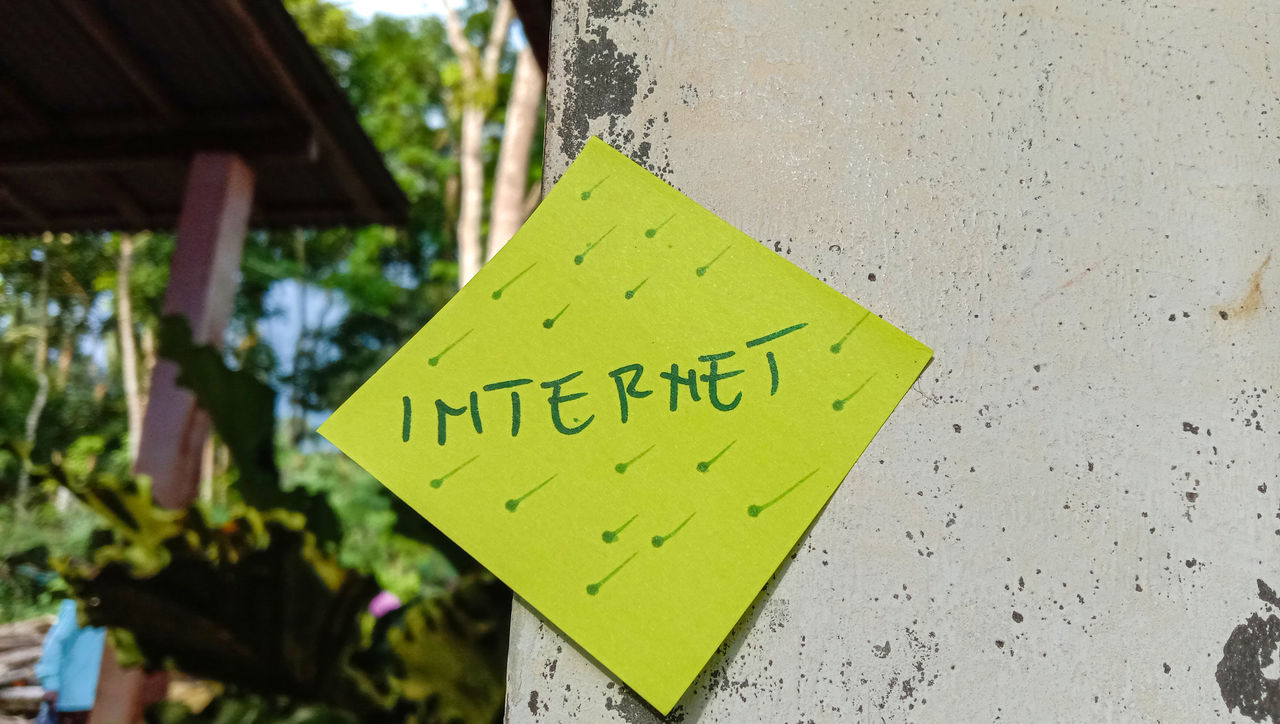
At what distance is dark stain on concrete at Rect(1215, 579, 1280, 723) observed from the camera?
391 millimetres

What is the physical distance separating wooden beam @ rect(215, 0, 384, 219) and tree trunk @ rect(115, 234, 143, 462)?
493 inches

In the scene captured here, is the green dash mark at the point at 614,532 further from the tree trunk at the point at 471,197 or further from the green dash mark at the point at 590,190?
the tree trunk at the point at 471,197

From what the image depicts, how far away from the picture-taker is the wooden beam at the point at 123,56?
192 cm

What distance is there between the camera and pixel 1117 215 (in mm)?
449

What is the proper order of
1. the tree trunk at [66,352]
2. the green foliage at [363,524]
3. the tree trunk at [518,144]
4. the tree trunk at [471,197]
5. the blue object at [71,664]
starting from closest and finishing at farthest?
the blue object at [71,664], the tree trunk at [518,144], the tree trunk at [471,197], the green foliage at [363,524], the tree trunk at [66,352]

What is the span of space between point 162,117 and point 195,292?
1.83ft

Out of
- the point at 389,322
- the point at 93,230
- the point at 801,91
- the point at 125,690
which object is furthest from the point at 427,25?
the point at 801,91

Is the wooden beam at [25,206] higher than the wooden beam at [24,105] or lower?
lower

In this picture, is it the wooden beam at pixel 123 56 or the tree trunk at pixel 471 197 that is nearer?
the wooden beam at pixel 123 56

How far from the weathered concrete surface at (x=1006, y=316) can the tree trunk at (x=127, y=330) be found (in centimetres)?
1509

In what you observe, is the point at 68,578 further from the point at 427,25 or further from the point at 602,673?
the point at 427,25

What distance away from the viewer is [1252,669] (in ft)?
1.30

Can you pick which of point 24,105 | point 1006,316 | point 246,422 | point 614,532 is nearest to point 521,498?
point 614,532

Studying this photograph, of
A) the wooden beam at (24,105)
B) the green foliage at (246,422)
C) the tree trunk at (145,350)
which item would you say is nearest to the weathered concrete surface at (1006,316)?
the green foliage at (246,422)
